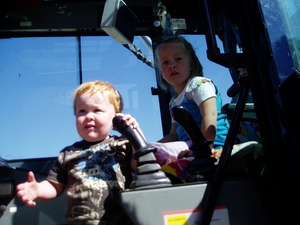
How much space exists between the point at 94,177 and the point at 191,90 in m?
0.68

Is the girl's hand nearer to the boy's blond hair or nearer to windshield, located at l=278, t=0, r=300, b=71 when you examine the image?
the boy's blond hair

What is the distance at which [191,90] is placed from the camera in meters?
1.67

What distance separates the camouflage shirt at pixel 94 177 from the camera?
4.29ft

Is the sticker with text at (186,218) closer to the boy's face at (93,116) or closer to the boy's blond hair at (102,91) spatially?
the boy's face at (93,116)

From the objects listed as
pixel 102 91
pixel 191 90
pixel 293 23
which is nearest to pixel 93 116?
pixel 102 91

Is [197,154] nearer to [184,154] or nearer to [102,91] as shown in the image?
[184,154]

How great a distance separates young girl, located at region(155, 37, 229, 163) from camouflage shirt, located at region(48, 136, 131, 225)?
410 mm

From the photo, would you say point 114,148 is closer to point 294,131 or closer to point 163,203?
point 163,203

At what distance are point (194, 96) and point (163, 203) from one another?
2.51ft

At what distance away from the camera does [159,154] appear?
1.38 metres

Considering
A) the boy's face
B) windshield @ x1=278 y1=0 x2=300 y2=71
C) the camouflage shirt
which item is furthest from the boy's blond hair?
windshield @ x1=278 y1=0 x2=300 y2=71

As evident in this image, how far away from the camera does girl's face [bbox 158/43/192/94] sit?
1.83 meters

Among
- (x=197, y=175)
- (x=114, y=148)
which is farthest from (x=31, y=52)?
(x=197, y=175)

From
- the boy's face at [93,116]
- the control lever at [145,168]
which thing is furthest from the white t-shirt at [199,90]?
the control lever at [145,168]
